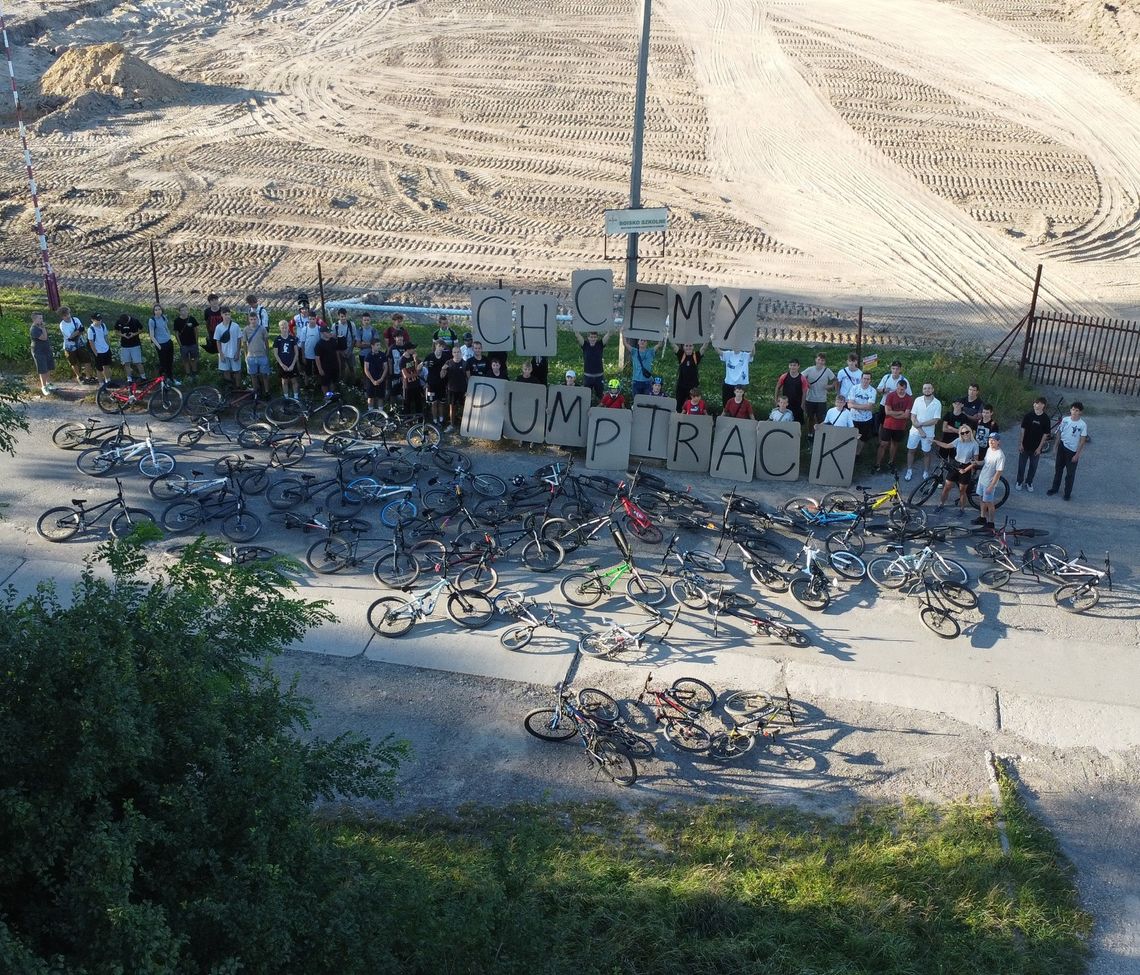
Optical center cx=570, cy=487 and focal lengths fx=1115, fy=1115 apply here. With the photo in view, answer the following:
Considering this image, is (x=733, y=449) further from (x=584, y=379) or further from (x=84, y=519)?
(x=84, y=519)

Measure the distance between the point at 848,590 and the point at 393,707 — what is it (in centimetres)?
612

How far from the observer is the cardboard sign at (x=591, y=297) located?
58.7ft

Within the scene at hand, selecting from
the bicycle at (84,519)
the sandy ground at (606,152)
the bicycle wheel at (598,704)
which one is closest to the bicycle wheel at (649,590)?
the bicycle wheel at (598,704)

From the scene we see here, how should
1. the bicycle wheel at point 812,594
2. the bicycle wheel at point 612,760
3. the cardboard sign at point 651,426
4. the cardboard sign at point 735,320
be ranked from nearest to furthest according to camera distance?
1. the bicycle wheel at point 612,760
2. the bicycle wheel at point 812,594
3. the cardboard sign at point 651,426
4. the cardboard sign at point 735,320

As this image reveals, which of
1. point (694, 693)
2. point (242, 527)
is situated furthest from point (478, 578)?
point (242, 527)

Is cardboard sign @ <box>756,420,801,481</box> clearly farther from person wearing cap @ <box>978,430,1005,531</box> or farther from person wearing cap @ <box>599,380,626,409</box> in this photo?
person wearing cap @ <box>978,430,1005,531</box>

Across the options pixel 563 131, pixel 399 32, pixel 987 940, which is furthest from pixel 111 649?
pixel 399 32

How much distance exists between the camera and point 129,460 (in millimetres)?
17172

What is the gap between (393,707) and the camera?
12656 millimetres

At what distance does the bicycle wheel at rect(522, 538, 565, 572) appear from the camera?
49.2ft

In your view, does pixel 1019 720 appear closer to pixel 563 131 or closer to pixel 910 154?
pixel 910 154

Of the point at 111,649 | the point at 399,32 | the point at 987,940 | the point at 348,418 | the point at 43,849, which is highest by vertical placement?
the point at 399,32

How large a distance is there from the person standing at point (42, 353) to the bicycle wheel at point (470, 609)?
9624 mm

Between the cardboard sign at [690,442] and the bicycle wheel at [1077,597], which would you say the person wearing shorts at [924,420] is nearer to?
the bicycle wheel at [1077,597]
